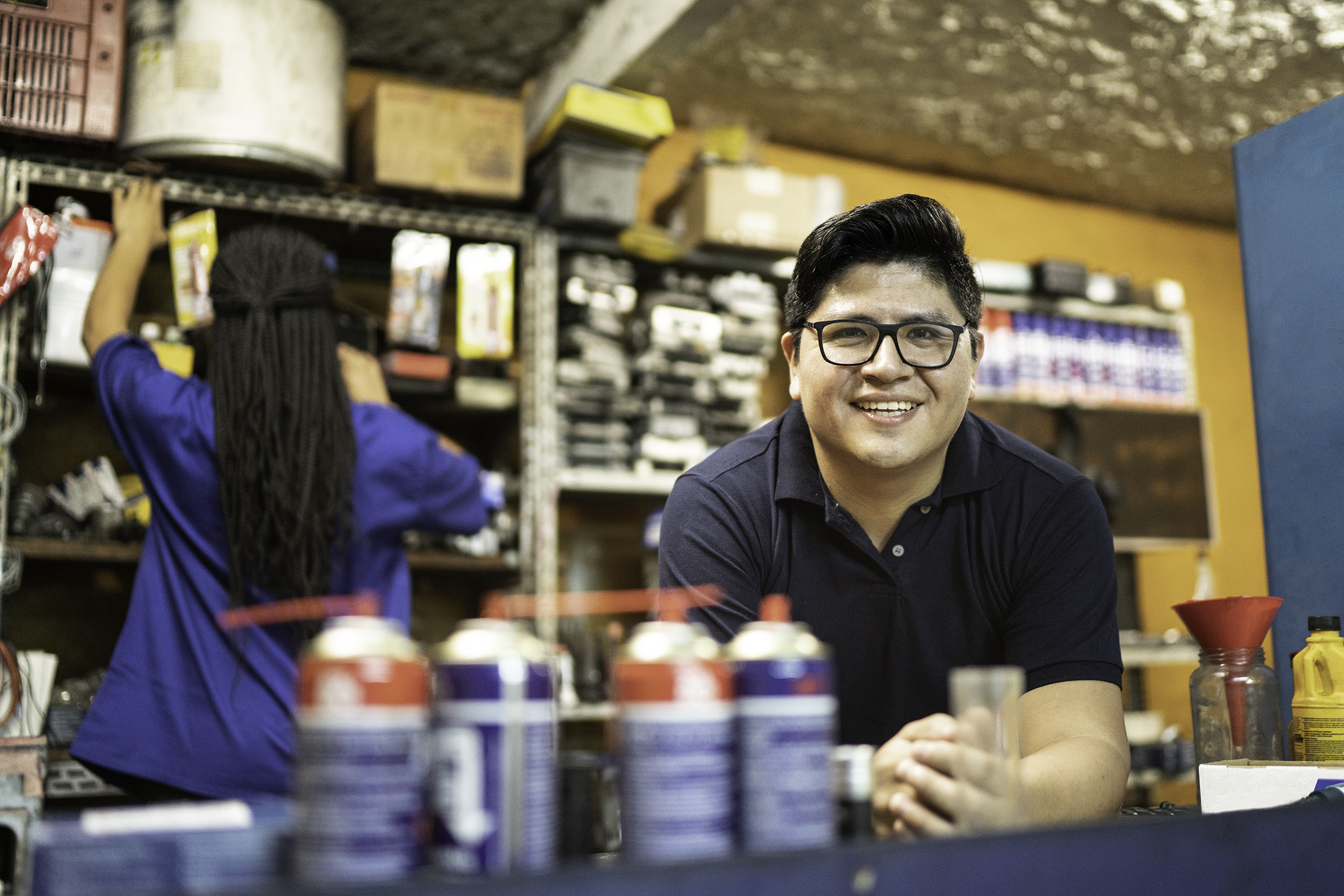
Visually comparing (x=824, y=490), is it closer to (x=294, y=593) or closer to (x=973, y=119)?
(x=294, y=593)

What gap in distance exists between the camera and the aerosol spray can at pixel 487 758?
66cm

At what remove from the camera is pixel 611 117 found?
3008 mm

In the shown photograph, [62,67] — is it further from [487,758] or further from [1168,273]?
[1168,273]

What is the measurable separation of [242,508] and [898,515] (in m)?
1.07

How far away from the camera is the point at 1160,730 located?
3.59m

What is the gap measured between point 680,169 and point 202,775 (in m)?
2.40

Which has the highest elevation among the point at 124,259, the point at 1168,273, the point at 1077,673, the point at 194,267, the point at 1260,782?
the point at 1168,273

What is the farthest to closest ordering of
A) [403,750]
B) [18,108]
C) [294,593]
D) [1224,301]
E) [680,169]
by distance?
[1224,301] < [680,169] < [18,108] < [294,593] < [403,750]

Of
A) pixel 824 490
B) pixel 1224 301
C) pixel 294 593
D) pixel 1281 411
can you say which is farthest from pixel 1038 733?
pixel 1224 301

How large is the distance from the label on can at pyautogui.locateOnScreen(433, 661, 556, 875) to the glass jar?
104 cm

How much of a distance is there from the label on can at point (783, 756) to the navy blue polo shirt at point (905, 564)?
26.6 inches

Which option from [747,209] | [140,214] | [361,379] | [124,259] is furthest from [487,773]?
[747,209]

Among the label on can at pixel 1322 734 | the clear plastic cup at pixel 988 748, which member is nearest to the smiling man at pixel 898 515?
the label on can at pixel 1322 734

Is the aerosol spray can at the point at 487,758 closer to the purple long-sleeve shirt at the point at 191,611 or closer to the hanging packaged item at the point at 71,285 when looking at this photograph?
the purple long-sleeve shirt at the point at 191,611
